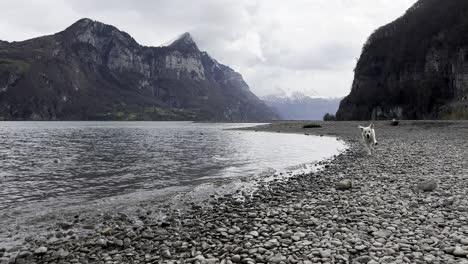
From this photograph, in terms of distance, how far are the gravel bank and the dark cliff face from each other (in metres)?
Answer: 89.8

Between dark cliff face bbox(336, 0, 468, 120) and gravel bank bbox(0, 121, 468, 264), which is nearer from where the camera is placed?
gravel bank bbox(0, 121, 468, 264)

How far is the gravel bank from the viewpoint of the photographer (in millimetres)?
7441

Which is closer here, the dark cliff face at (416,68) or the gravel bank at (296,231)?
the gravel bank at (296,231)

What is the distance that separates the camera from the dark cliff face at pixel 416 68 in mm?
112062

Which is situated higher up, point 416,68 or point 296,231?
point 416,68

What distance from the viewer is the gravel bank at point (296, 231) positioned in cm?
744

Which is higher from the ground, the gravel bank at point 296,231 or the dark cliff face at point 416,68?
the dark cliff face at point 416,68

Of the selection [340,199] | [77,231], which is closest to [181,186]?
[77,231]

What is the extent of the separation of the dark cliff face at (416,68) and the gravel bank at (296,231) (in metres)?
89.8

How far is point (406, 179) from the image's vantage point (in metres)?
15.9

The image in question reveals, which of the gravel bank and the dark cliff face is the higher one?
the dark cliff face

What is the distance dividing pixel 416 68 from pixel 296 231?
154 metres

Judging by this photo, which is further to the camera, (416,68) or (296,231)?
(416,68)

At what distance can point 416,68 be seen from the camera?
134 m
